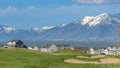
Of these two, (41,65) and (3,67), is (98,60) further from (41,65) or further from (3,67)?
(3,67)

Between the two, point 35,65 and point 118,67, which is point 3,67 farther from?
point 118,67

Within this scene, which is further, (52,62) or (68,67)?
(52,62)

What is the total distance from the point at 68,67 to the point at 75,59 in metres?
13.9

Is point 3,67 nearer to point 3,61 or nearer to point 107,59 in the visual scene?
point 3,61

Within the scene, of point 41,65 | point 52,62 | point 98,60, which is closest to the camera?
point 41,65

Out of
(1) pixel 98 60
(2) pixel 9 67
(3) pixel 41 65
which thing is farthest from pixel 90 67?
(1) pixel 98 60

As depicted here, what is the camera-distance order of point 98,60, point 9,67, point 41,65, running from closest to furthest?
point 9,67 < point 41,65 < point 98,60

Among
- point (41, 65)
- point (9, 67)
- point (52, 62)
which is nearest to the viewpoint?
point (9, 67)

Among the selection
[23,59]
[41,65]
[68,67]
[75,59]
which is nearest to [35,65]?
[41,65]

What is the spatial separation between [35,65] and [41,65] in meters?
0.73

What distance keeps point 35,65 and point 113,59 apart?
1648cm

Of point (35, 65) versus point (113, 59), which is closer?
point (35, 65)

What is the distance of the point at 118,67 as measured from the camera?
112 feet

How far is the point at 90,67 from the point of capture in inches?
1375
